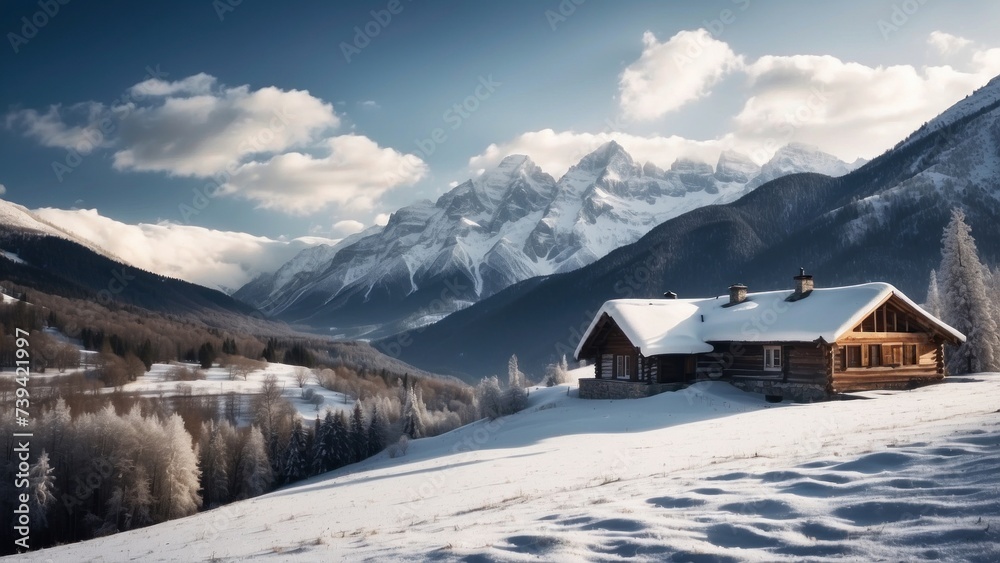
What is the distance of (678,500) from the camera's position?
450 inches

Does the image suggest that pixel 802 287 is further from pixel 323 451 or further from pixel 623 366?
pixel 323 451

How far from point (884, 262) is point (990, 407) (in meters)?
197

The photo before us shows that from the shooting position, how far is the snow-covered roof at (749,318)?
33.2 meters

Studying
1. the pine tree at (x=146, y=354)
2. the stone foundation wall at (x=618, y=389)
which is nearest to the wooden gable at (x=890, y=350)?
the stone foundation wall at (x=618, y=389)

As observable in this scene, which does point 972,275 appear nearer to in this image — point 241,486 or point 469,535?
point 469,535

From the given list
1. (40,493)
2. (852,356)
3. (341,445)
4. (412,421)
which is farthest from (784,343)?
(40,493)

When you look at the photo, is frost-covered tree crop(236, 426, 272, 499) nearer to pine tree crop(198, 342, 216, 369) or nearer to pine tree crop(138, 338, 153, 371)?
pine tree crop(138, 338, 153, 371)

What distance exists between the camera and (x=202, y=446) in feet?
202

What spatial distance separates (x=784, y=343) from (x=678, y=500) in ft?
84.7

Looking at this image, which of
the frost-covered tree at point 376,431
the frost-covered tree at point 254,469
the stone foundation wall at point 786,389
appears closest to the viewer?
the stone foundation wall at point 786,389

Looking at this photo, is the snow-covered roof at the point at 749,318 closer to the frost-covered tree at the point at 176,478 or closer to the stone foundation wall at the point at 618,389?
the stone foundation wall at the point at 618,389

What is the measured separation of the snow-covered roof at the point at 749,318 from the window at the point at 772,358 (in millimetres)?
1114

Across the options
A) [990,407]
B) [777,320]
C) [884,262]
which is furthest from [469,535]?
[884,262]

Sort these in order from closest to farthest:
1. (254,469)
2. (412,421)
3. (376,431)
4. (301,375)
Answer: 1. (254,469)
2. (412,421)
3. (376,431)
4. (301,375)
